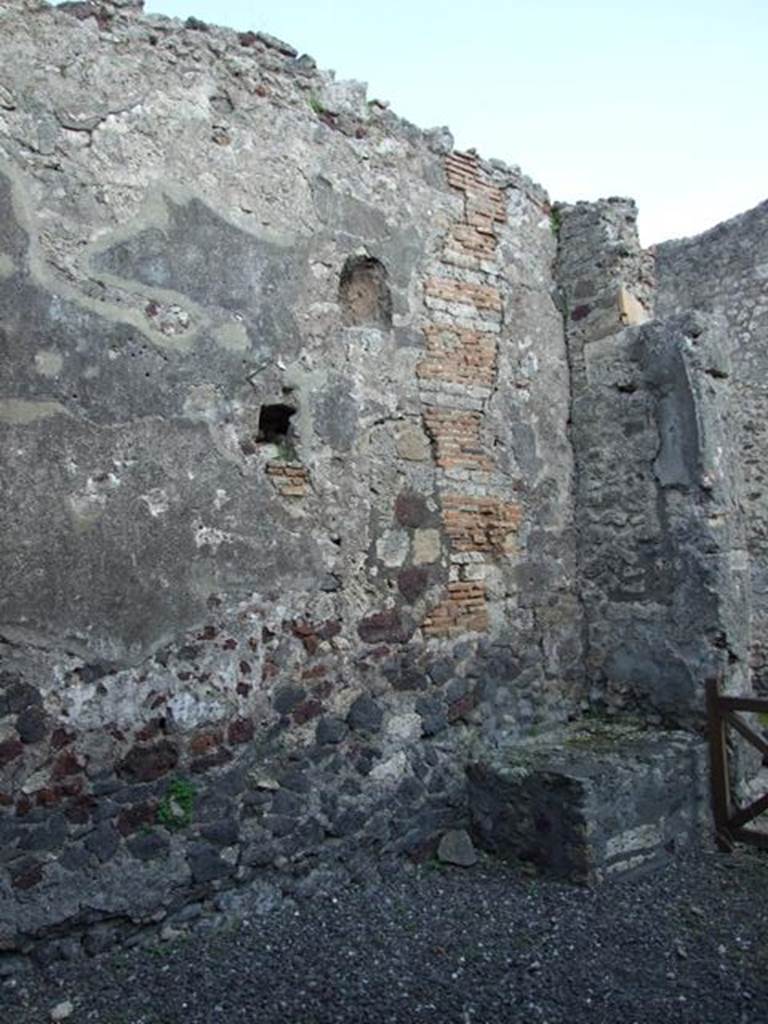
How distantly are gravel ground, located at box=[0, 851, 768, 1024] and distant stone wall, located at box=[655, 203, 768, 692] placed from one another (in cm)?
474

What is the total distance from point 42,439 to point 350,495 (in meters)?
1.49

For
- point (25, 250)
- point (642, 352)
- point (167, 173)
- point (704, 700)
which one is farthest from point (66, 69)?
point (704, 700)

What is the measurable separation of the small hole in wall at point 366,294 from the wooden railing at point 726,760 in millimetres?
2698

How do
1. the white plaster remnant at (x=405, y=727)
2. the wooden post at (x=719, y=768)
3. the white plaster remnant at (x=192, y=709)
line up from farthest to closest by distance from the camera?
the wooden post at (x=719, y=768)
the white plaster remnant at (x=405, y=727)
the white plaster remnant at (x=192, y=709)

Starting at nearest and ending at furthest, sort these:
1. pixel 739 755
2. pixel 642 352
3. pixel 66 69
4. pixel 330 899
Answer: pixel 66 69 → pixel 330 899 → pixel 739 755 → pixel 642 352

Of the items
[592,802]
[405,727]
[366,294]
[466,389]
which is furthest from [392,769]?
[366,294]

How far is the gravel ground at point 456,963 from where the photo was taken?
9.33ft

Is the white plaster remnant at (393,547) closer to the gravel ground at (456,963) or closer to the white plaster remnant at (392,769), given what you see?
the white plaster remnant at (392,769)

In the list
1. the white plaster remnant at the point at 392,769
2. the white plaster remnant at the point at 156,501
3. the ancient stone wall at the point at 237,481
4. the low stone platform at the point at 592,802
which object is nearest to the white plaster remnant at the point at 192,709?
the ancient stone wall at the point at 237,481

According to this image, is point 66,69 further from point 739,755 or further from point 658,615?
point 739,755

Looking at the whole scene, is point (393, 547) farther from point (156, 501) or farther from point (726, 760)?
point (726, 760)

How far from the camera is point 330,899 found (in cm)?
373

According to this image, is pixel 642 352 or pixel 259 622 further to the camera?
pixel 642 352

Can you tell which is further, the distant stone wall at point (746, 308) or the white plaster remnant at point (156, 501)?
the distant stone wall at point (746, 308)
